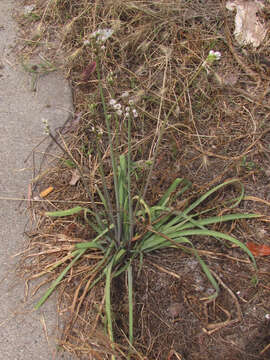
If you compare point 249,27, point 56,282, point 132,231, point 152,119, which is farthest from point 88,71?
point 56,282

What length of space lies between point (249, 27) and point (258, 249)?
1365 millimetres

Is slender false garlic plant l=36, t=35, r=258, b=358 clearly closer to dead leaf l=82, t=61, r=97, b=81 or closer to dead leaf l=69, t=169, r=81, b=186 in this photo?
dead leaf l=69, t=169, r=81, b=186

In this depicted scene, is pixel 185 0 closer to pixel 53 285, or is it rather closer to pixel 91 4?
pixel 91 4

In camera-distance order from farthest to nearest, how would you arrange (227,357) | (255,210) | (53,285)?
(255,210), (53,285), (227,357)

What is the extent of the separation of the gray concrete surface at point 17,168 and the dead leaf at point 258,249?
85 centimetres

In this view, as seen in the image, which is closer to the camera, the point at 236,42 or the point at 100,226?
the point at 100,226

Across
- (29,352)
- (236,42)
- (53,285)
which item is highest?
(236,42)

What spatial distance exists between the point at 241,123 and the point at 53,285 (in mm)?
1246

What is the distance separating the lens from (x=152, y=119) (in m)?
2.02

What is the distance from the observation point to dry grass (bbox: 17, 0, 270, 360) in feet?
4.81

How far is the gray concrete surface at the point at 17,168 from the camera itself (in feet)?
4.75

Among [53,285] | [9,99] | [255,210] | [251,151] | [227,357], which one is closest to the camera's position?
[227,357]

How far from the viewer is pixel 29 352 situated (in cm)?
142

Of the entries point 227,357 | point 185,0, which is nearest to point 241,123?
point 185,0
